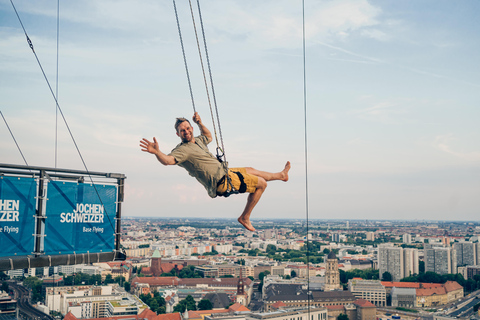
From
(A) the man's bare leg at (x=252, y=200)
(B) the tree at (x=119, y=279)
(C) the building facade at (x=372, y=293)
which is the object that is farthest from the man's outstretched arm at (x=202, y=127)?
(B) the tree at (x=119, y=279)

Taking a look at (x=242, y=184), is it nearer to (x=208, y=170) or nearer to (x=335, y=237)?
(x=208, y=170)

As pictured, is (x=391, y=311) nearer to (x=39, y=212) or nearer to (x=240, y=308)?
(x=240, y=308)

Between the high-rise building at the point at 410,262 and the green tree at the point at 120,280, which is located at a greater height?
the high-rise building at the point at 410,262

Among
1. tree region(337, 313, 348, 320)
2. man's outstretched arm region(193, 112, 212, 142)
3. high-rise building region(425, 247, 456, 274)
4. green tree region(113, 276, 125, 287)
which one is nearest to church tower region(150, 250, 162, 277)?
green tree region(113, 276, 125, 287)

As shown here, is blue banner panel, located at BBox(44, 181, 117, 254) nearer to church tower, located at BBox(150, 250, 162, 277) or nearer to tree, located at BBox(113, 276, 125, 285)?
tree, located at BBox(113, 276, 125, 285)

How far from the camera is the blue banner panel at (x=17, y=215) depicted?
6.88 feet

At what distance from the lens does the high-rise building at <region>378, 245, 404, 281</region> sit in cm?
3656

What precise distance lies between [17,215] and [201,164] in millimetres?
779

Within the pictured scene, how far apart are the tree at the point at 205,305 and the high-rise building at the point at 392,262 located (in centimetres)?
1551

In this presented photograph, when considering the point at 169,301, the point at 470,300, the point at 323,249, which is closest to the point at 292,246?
the point at 323,249

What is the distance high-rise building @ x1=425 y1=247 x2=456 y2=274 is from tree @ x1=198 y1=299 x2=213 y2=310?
744 inches

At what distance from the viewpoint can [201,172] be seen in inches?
84.4

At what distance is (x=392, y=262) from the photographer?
37000 millimetres

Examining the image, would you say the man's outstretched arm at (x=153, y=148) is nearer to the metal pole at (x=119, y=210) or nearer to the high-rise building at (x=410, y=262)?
the metal pole at (x=119, y=210)
